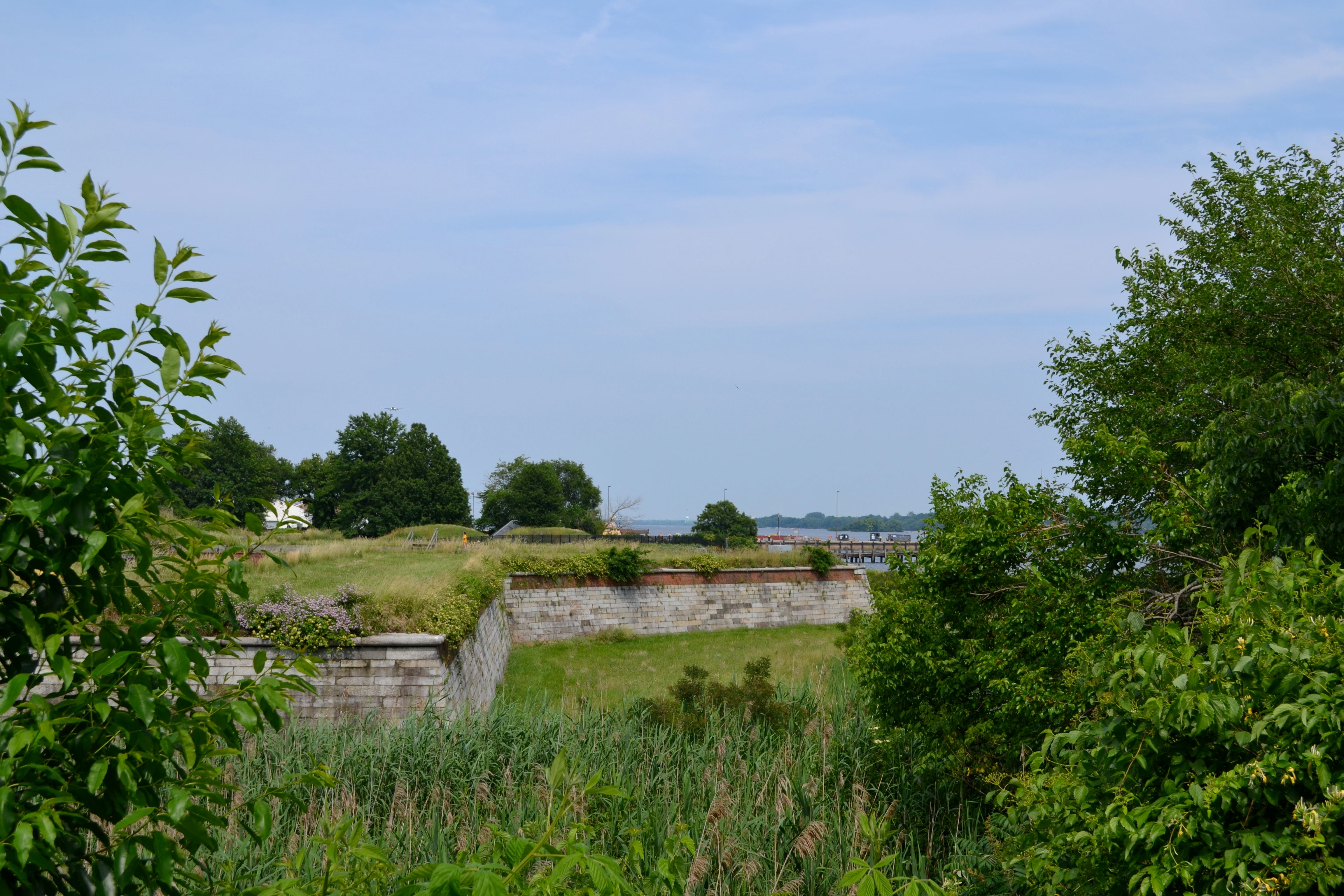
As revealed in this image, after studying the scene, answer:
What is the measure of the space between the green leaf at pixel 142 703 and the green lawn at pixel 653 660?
37.4ft

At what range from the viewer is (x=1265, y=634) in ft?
9.87

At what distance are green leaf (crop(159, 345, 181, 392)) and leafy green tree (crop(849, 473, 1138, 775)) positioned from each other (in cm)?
558

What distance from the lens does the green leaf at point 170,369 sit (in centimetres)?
214

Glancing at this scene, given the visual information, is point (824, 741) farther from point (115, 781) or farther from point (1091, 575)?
point (115, 781)

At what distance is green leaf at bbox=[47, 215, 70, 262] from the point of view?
2.04m

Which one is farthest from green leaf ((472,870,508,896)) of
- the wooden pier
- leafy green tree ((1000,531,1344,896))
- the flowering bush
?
the wooden pier

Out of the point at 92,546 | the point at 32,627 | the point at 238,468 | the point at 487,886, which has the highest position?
the point at 238,468

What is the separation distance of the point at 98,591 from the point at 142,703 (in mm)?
477

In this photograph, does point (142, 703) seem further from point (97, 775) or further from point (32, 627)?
point (32, 627)

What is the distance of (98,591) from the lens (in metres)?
2.12

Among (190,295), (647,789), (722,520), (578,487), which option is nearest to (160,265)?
(190,295)

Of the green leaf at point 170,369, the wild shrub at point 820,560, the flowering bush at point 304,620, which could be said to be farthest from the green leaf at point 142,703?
the wild shrub at point 820,560

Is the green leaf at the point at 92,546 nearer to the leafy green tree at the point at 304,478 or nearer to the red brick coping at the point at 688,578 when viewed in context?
the red brick coping at the point at 688,578

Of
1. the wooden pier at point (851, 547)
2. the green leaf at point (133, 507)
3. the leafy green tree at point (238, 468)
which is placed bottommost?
the wooden pier at point (851, 547)
